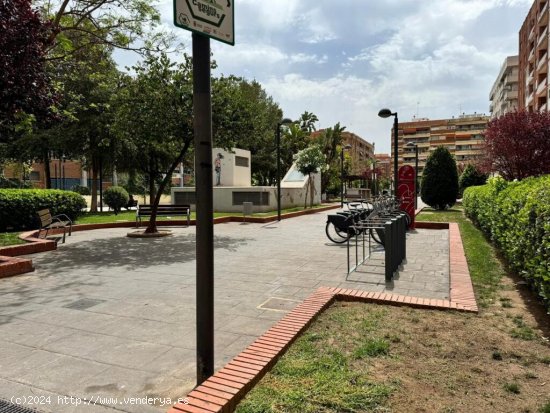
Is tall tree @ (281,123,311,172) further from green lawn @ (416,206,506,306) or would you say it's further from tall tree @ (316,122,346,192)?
green lawn @ (416,206,506,306)

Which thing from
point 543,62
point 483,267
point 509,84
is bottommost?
point 483,267

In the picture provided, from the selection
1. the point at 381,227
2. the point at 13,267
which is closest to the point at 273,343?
the point at 381,227

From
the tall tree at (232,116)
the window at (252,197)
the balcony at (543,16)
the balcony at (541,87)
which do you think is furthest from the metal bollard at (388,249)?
the balcony at (543,16)

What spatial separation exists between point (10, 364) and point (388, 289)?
4.43 metres

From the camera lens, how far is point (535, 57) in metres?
45.9

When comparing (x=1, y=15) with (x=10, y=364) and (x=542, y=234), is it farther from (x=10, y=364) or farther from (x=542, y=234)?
(x=542, y=234)

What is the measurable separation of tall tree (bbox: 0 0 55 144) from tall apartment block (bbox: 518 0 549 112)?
44.5 metres

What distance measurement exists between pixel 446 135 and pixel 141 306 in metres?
116

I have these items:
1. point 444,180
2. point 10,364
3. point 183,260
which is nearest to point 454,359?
point 10,364

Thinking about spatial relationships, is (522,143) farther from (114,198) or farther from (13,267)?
(13,267)

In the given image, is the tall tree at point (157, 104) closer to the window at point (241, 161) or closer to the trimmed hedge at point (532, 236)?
the trimmed hedge at point (532, 236)

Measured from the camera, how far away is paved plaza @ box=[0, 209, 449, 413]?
123 inches

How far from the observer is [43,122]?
8977mm

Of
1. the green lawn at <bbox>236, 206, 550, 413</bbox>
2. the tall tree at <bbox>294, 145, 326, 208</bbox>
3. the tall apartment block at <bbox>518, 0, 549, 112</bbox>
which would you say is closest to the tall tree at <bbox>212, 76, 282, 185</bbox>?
the green lawn at <bbox>236, 206, 550, 413</bbox>
